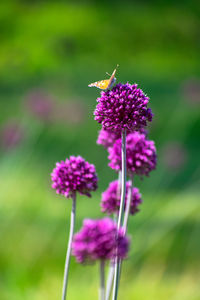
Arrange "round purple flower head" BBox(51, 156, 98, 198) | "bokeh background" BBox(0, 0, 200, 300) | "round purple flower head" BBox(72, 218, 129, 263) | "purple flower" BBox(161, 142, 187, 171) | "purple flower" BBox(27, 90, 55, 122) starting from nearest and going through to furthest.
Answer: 1. "round purple flower head" BBox(72, 218, 129, 263)
2. "round purple flower head" BBox(51, 156, 98, 198)
3. "bokeh background" BBox(0, 0, 200, 300)
4. "purple flower" BBox(161, 142, 187, 171)
5. "purple flower" BBox(27, 90, 55, 122)

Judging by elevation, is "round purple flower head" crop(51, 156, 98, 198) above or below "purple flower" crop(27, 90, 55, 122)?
below

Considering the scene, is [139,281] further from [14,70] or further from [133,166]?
[14,70]

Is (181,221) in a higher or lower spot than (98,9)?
lower

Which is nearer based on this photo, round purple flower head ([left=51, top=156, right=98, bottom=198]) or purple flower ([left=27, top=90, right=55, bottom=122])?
round purple flower head ([left=51, top=156, right=98, bottom=198])

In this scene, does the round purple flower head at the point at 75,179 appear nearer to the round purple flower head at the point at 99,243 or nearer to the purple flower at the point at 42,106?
the round purple flower head at the point at 99,243

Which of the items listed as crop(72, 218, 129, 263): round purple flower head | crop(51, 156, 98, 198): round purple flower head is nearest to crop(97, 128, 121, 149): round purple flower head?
crop(51, 156, 98, 198): round purple flower head

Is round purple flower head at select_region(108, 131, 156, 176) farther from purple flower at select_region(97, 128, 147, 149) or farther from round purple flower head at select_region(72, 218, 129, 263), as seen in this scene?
round purple flower head at select_region(72, 218, 129, 263)

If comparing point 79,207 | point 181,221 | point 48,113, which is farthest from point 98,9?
point 181,221
